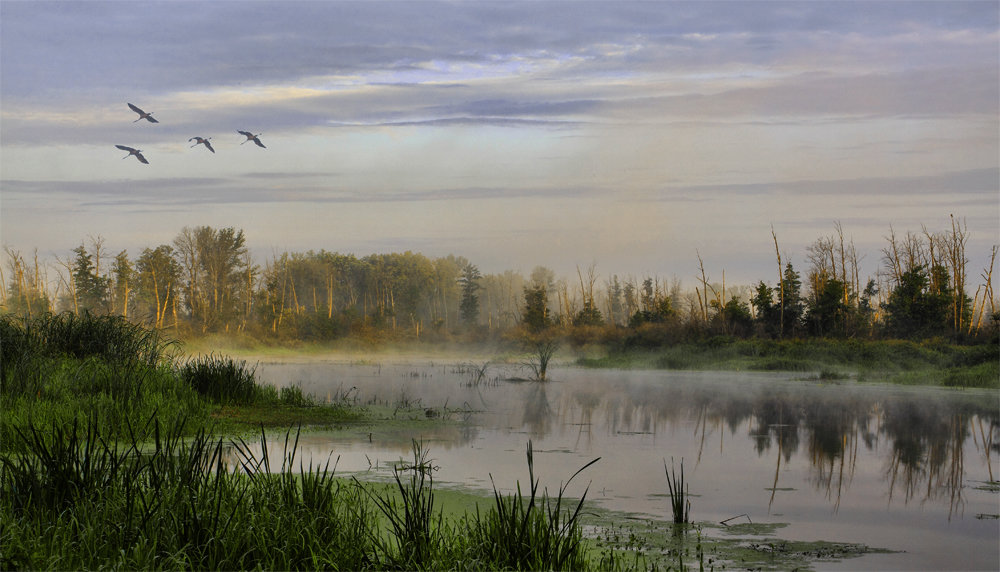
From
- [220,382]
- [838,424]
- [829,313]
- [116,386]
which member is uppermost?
[829,313]

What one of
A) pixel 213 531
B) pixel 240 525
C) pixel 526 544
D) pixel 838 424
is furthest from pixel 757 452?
pixel 213 531

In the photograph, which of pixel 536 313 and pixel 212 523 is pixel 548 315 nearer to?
pixel 536 313

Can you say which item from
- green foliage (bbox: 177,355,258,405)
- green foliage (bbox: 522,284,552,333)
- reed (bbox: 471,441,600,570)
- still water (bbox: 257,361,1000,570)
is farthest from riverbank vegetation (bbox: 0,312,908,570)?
green foliage (bbox: 522,284,552,333)

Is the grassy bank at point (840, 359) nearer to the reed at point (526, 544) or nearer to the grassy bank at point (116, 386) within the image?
the grassy bank at point (116, 386)

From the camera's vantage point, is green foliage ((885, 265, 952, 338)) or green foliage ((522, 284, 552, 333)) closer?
green foliage ((885, 265, 952, 338))

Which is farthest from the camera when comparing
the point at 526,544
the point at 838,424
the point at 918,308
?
the point at 918,308

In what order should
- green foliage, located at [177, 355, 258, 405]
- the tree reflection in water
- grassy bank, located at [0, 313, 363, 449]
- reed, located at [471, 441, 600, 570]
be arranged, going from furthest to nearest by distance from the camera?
1. green foliage, located at [177, 355, 258, 405]
2. grassy bank, located at [0, 313, 363, 449]
3. the tree reflection in water
4. reed, located at [471, 441, 600, 570]

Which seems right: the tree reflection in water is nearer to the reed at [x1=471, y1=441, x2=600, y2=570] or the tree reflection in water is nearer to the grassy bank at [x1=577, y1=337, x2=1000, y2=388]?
the grassy bank at [x1=577, y1=337, x2=1000, y2=388]

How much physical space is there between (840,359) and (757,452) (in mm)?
18522

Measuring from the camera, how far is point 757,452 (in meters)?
12.5

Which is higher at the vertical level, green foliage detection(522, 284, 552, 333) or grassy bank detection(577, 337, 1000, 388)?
green foliage detection(522, 284, 552, 333)

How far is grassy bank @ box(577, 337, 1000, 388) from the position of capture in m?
24.5

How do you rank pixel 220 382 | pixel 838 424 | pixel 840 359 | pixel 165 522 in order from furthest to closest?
pixel 840 359
pixel 838 424
pixel 220 382
pixel 165 522

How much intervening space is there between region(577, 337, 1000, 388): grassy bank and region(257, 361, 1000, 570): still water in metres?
3.00
